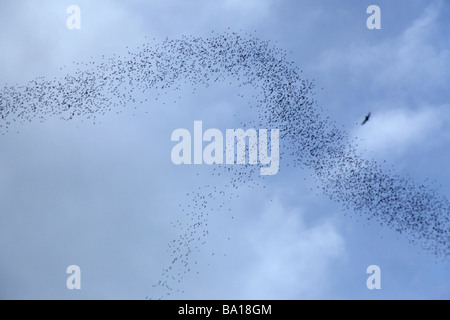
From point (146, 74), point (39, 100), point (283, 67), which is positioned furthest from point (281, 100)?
point (39, 100)

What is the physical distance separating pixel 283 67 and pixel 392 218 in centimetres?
760

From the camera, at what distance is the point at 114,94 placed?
2473cm

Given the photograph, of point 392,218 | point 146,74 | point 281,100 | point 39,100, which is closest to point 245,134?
point 281,100

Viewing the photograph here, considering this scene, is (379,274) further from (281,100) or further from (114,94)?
(114,94)

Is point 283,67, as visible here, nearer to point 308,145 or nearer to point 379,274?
point 308,145
